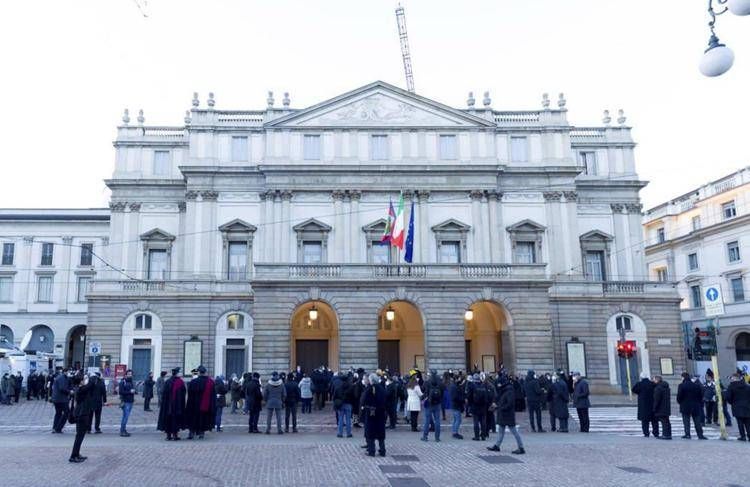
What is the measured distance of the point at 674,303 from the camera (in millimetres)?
39531

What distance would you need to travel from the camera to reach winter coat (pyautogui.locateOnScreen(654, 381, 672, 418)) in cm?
1777

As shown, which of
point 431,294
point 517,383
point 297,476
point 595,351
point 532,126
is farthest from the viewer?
point 532,126

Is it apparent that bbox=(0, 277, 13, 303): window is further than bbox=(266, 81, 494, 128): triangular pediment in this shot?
Yes

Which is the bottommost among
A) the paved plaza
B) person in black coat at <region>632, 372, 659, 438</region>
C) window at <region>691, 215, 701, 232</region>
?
the paved plaza

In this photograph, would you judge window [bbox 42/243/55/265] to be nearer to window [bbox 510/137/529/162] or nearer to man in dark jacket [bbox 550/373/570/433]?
window [bbox 510/137/529/162]

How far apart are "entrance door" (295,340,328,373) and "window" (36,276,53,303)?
2813 centimetres

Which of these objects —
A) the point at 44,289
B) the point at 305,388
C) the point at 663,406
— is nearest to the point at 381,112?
the point at 305,388

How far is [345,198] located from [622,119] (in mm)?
20078

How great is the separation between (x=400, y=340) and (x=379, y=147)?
12148 mm

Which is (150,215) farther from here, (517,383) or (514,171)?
(517,383)

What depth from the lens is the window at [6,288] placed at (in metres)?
53.4

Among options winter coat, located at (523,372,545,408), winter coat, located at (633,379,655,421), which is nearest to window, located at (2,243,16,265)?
winter coat, located at (523,372,545,408)

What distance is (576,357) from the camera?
3794cm

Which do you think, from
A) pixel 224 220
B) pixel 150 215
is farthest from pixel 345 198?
pixel 150 215
